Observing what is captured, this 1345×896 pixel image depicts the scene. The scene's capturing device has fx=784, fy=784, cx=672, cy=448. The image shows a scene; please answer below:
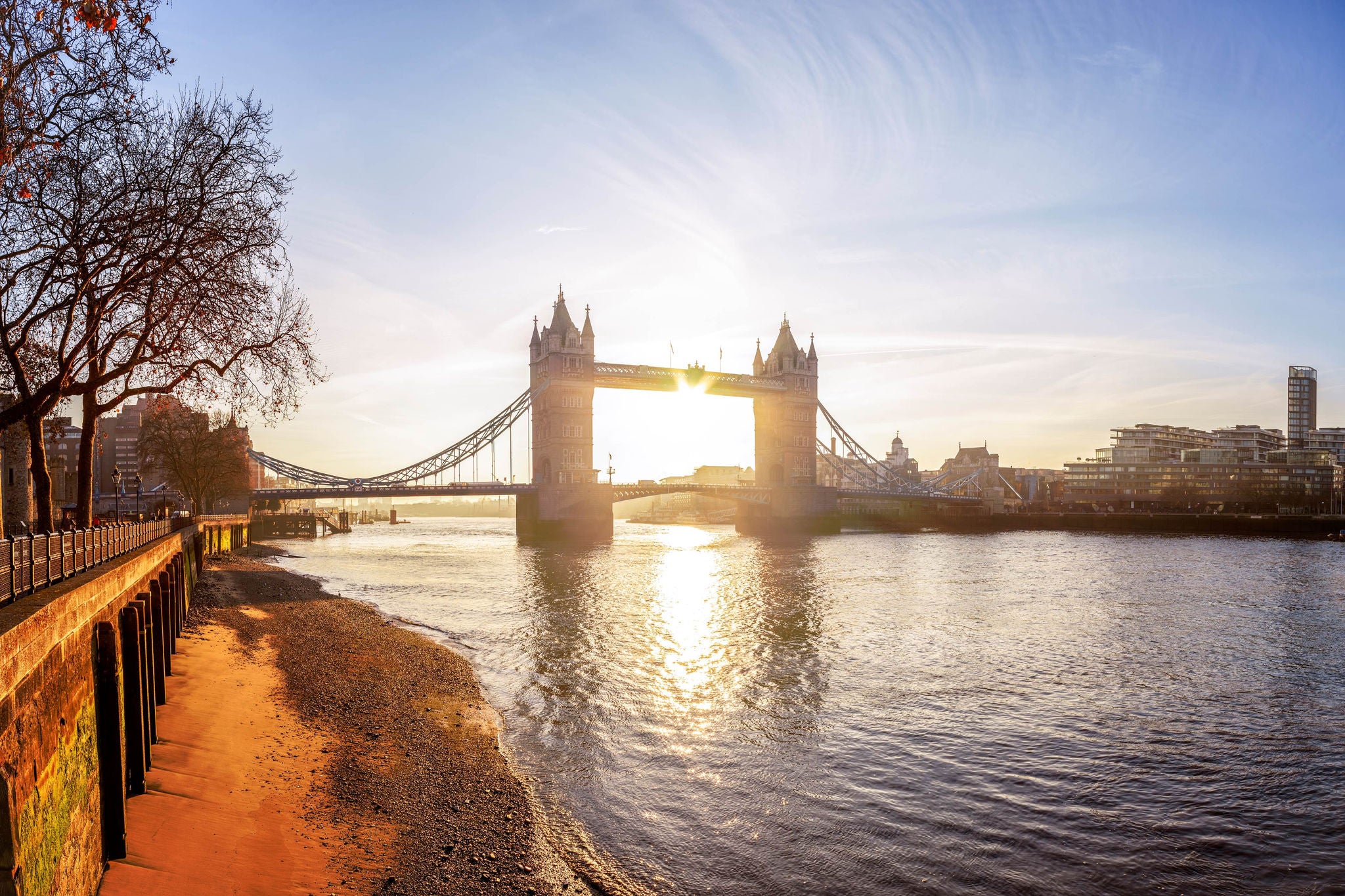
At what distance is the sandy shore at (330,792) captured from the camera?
818 centimetres

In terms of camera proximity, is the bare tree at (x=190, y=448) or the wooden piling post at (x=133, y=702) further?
the bare tree at (x=190, y=448)

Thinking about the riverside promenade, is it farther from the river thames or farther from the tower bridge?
the tower bridge

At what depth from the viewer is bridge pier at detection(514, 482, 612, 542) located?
76438mm

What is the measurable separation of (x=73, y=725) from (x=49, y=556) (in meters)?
2.39

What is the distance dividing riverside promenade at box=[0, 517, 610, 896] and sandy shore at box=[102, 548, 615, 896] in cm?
3

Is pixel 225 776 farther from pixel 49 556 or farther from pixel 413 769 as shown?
pixel 49 556

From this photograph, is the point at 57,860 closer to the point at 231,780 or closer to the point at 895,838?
the point at 231,780

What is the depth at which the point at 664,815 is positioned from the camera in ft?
35.3

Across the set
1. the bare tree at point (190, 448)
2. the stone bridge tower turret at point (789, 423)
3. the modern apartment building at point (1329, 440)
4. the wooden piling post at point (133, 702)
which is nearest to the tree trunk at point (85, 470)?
the wooden piling post at point (133, 702)

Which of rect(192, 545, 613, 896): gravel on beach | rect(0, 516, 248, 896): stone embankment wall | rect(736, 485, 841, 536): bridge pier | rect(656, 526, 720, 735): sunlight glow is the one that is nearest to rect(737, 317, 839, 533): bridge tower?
rect(736, 485, 841, 536): bridge pier

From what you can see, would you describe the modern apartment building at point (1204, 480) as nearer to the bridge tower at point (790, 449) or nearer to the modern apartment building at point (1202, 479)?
the modern apartment building at point (1202, 479)

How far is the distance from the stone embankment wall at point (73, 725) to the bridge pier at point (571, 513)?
6470 cm

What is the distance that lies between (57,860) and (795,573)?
40.7m

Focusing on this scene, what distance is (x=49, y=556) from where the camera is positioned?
8531mm
